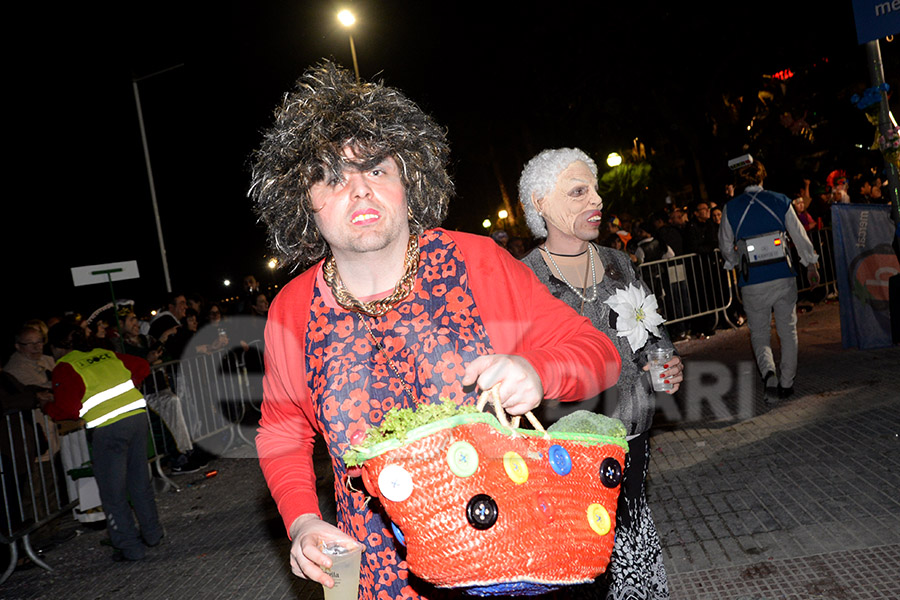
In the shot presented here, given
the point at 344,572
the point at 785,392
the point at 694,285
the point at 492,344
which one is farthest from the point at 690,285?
the point at 344,572

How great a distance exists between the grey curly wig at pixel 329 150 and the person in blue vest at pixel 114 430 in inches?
185

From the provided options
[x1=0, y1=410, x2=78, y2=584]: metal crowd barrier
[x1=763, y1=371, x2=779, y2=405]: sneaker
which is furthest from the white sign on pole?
[x1=763, y1=371, x2=779, y2=405]: sneaker

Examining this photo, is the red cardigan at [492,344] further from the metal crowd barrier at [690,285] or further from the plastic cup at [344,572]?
the metal crowd barrier at [690,285]

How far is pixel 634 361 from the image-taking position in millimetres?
3150

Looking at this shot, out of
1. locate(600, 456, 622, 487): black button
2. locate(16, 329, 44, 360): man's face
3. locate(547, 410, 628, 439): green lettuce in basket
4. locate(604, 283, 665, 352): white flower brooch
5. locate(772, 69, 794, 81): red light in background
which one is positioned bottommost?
locate(600, 456, 622, 487): black button

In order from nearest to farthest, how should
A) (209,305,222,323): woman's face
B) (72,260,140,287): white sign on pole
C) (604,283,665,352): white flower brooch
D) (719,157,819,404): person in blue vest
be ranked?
(604,283,665,352): white flower brooch < (719,157,819,404): person in blue vest < (72,260,140,287): white sign on pole < (209,305,222,323): woman's face

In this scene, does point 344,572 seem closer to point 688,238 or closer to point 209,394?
point 209,394

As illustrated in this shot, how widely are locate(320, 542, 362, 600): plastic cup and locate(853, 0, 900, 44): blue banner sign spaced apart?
20.0 ft

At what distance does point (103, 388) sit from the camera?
6238 millimetres

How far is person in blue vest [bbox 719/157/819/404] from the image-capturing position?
22.1 feet

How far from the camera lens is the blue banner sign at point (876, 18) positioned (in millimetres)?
5617

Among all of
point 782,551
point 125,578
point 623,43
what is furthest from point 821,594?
point 623,43

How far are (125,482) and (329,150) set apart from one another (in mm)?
5394

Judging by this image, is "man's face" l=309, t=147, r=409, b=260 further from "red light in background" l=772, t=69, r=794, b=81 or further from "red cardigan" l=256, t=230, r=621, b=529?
"red light in background" l=772, t=69, r=794, b=81
